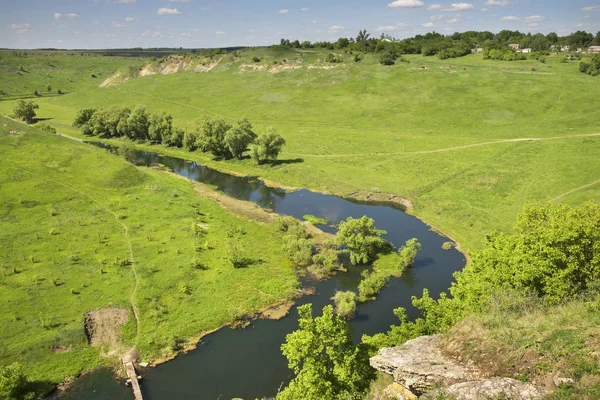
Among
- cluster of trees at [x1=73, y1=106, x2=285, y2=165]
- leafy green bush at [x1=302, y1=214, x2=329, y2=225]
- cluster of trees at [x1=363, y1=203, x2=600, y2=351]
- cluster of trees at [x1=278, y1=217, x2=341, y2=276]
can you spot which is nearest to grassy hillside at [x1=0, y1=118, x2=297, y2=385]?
A: cluster of trees at [x1=278, y1=217, x2=341, y2=276]

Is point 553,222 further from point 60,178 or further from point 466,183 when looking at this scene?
point 60,178

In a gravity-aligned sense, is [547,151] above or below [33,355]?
above

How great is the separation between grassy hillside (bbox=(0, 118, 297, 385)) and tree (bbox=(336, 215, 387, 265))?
29.4 ft

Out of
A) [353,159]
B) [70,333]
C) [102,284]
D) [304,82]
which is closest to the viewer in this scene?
[70,333]

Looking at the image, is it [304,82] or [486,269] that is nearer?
[486,269]

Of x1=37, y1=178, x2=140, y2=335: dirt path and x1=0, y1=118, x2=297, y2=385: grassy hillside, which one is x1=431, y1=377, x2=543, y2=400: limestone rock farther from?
x1=37, y1=178, x2=140, y2=335: dirt path

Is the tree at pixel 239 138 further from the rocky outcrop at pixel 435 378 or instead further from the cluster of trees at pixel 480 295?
the rocky outcrop at pixel 435 378

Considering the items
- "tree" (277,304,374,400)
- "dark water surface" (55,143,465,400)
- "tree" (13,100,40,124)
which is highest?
"tree" (13,100,40,124)

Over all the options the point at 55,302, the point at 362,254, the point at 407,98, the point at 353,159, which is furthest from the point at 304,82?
the point at 55,302

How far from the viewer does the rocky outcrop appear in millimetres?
16703

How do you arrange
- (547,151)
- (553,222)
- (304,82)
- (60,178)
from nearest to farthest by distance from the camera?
(553,222), (60,178), (547,151), (304,82)

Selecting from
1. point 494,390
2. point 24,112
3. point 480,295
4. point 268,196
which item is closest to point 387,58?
point 268,196

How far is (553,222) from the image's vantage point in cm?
2920

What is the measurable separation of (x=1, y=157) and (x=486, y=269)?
88.0 metres
